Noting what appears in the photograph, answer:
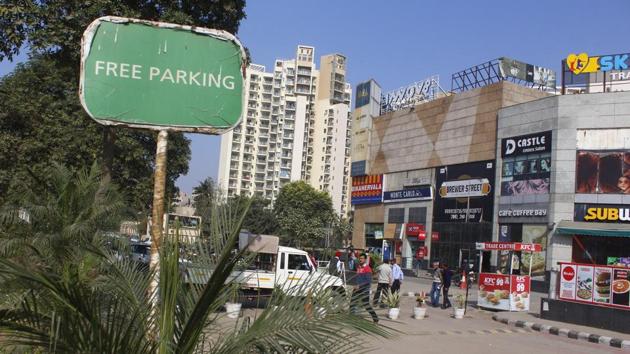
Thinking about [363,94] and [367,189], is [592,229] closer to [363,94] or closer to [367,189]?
[367,189]

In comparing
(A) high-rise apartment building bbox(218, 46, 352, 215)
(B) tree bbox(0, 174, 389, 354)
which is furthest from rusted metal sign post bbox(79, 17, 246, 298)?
(A) high-rise apartment building bbox(218, 46, 352, 215)

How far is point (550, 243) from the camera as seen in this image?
1371 inches

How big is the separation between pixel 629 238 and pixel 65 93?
28.8m

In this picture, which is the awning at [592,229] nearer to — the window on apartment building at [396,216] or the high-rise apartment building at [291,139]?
the window on apartment building at [396,216]

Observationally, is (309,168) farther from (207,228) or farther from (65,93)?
(207,228)

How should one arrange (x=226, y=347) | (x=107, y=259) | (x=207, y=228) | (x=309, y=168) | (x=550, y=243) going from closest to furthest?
(x=226, y=347), (x=107, y=259), (x=207, y=228), (x=550, y=243), (x=309, y=168)

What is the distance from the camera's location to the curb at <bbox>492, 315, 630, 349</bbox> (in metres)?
13.2

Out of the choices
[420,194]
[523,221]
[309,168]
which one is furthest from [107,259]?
[309,168]

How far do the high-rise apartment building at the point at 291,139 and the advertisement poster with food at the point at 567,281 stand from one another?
10449 cm

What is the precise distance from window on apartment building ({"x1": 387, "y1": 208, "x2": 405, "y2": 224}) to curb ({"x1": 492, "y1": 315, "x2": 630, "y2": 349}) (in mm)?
33107

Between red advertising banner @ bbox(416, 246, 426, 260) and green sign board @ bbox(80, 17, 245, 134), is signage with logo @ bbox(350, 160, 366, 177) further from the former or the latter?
green sign board @ bbox(80, 17, 245, 134)

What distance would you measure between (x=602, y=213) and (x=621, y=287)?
19.4 m

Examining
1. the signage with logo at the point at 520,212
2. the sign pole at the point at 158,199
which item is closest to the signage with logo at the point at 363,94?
the signage with logo at the point at 520,212

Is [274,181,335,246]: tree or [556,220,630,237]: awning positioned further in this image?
[274,181,335,246]: tree
